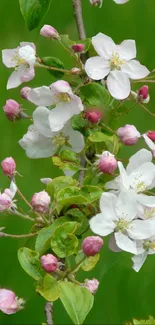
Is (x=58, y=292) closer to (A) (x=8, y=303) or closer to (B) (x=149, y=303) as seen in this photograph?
(A) (x=8, y=303)

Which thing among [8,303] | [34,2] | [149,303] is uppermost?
[34,2]

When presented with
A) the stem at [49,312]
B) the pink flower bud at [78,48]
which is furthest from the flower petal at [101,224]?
the pink flower bud at [78,48]

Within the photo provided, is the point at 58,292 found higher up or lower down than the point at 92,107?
lower down

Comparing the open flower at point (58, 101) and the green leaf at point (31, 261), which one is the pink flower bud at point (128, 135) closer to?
the open flower at point (58, 101)

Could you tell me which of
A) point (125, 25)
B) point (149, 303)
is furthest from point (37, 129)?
point (125, 25)

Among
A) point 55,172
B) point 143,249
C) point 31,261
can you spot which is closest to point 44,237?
point 31,261

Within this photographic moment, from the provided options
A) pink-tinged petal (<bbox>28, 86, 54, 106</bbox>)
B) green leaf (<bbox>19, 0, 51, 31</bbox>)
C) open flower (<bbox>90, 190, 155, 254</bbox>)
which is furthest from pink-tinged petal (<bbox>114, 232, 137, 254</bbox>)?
green leaf (<bbox>19, 0, 51, 31</bbox>)
